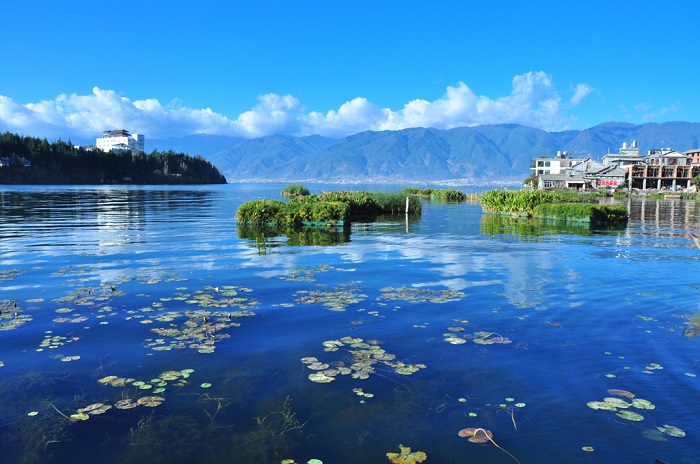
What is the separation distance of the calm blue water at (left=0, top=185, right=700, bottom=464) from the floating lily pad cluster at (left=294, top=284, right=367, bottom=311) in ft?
0.41

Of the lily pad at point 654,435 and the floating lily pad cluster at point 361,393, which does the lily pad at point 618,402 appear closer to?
the lily pad at point 654,435

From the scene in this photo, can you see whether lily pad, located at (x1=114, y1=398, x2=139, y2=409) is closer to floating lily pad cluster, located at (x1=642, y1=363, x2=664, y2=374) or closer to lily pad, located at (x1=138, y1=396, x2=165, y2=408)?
lily pad, located at (x1=138, y1=396, x2=165, y2=408)

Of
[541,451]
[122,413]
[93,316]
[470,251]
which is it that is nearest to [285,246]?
[470,251]

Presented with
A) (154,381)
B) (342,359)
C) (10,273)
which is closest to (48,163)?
(10,273)

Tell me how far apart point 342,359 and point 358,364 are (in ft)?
1.35

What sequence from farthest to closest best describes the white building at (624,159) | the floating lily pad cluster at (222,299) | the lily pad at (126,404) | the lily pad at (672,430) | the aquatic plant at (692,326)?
1. the white building at (624,159)
2. the floating lily pad cluster at (222,299)
3. the aquatic plant at (692,326)
4. the lily pad at (126,404)
5. the lily pad at (672,430)

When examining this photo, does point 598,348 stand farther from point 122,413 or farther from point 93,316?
point 93,316

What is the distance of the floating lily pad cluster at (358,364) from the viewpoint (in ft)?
30.7

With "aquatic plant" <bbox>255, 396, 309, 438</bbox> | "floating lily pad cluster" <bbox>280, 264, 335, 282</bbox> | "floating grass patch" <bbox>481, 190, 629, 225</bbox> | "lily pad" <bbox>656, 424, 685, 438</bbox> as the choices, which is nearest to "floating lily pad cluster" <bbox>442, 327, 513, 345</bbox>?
"lily pad" <bbox>656, 424, 685, 438</bbox>

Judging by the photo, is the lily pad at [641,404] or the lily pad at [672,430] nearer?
the lily pad at [672,430]

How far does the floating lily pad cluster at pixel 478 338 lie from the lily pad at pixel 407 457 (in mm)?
4549

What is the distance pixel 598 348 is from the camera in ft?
35.7

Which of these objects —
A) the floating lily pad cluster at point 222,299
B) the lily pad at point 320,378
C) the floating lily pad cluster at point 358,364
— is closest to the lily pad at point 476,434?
the floating lily pad cluster at point 358,364

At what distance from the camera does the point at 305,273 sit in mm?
19672
